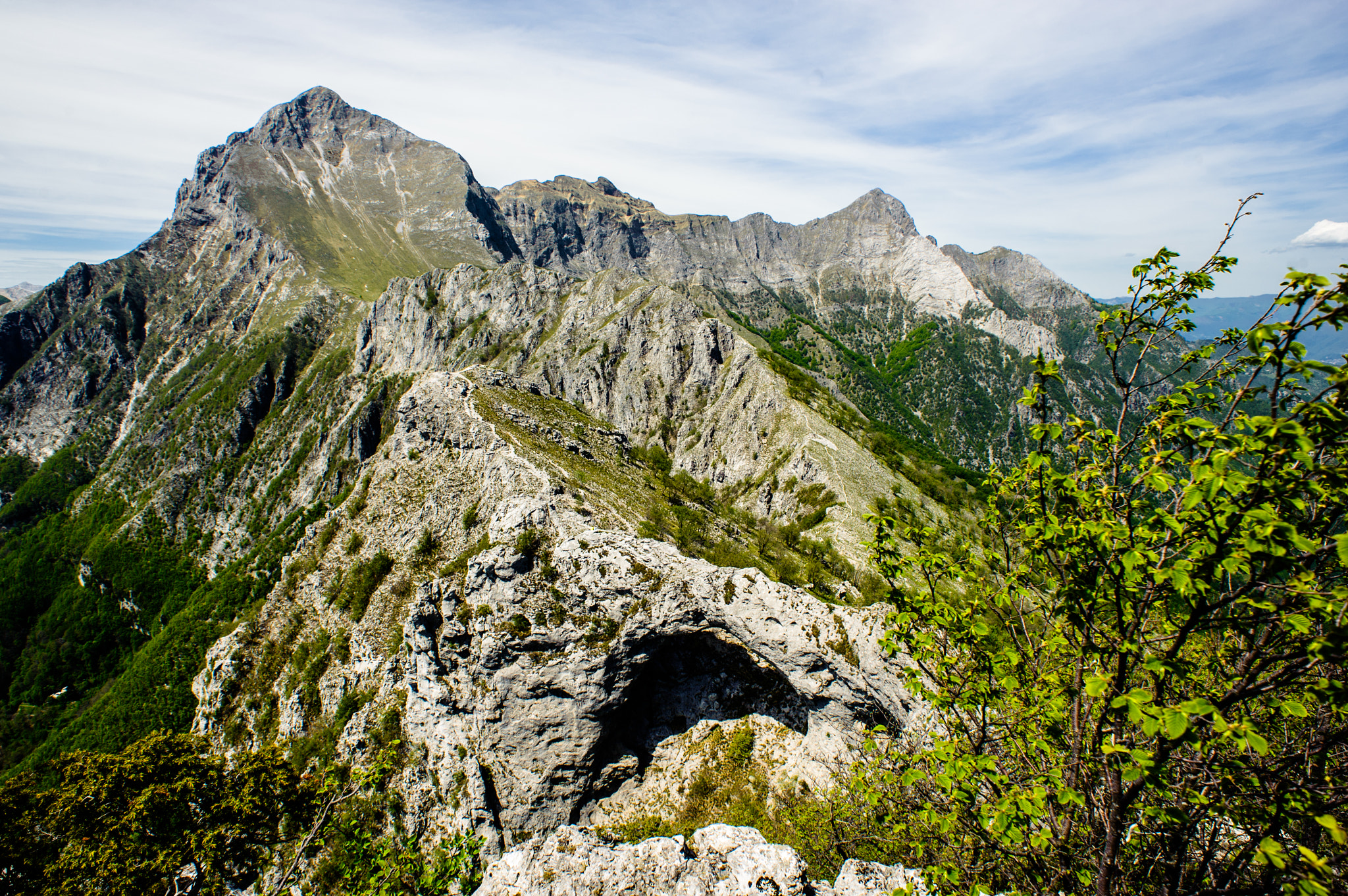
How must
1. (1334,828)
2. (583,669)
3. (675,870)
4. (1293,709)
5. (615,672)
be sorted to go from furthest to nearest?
(615,672), (583,669), (675,870), (1293,709), (1334,828)

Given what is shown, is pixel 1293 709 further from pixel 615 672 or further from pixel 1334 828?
pixel 615 672

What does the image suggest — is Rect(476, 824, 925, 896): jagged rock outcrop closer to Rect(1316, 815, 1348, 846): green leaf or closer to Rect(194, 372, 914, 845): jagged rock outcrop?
Rect(194, 372, 914, 845): jagged rock outcrop

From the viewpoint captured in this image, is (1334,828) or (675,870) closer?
(1334,828)

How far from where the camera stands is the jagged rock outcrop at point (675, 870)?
1619 centimetres

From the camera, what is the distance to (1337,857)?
727 centimetres

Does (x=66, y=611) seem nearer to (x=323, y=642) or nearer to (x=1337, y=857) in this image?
(x=323, y=642)

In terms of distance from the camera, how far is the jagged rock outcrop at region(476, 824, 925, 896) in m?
16.2

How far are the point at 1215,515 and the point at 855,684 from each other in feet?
72.9

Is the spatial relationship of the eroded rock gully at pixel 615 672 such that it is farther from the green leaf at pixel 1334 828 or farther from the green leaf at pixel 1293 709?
the green leaf at pixel 1334 828

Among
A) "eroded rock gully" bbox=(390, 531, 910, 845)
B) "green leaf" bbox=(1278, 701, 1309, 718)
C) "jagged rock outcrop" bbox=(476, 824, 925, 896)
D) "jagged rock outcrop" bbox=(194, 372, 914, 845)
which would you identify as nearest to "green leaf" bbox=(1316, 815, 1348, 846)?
"green leaf" bbox=(1278, 701, 1309, 718)

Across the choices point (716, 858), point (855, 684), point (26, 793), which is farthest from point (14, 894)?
point (855, 684)

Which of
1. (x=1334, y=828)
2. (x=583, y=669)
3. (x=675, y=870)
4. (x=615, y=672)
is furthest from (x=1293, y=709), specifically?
(x=583, y=669)

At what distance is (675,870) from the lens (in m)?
17.3

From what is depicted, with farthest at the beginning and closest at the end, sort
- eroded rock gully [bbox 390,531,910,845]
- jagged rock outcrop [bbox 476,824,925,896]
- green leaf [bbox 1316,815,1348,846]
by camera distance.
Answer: eroded rock gully [bbox 390,531,910,845] < jagged rock outcrop [bbox 476,824,925,896] < green leaf [bbox 1316,815,1348,846]
